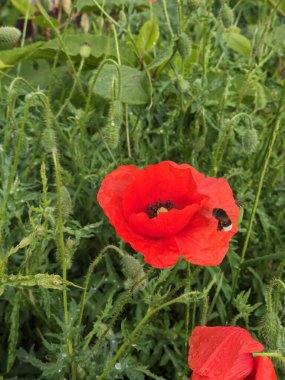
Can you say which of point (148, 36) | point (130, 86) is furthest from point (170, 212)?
point (148, 36)

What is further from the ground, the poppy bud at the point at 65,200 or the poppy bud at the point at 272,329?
the poppy bud at the point at 65,200

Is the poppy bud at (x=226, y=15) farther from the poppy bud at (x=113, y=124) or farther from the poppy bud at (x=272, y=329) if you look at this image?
the poppy bud at (x=272, y=329)

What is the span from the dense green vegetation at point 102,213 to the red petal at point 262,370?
9 cm

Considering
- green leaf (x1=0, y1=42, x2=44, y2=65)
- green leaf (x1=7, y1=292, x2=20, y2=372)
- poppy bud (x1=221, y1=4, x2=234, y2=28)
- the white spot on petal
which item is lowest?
green leaf (x1=7, y1=292, x2=20, y2=372)

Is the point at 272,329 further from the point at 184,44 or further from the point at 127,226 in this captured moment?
the point at 184,44

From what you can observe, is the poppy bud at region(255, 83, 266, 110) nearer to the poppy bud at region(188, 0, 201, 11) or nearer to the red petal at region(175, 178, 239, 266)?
the poppy bud at region(188, 0, 201, 11)

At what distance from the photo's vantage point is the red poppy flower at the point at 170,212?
985 millimetres

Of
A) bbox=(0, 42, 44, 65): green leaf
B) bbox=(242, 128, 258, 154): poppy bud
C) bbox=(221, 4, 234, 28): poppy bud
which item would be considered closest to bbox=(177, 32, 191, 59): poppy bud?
bbox=(221, 4, 234, 28): poppy bud

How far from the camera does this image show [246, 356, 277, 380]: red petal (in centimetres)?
93

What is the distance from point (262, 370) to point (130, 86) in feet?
2.67

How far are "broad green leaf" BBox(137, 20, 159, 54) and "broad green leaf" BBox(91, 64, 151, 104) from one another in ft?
0.48

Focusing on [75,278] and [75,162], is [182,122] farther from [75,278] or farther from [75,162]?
[75,278]

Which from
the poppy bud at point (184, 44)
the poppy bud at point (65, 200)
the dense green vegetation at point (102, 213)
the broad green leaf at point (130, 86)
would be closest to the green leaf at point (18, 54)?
the dense green vegetation at point (102, 213)

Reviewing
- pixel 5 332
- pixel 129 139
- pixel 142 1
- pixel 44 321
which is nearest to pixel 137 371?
pixel 44 321
